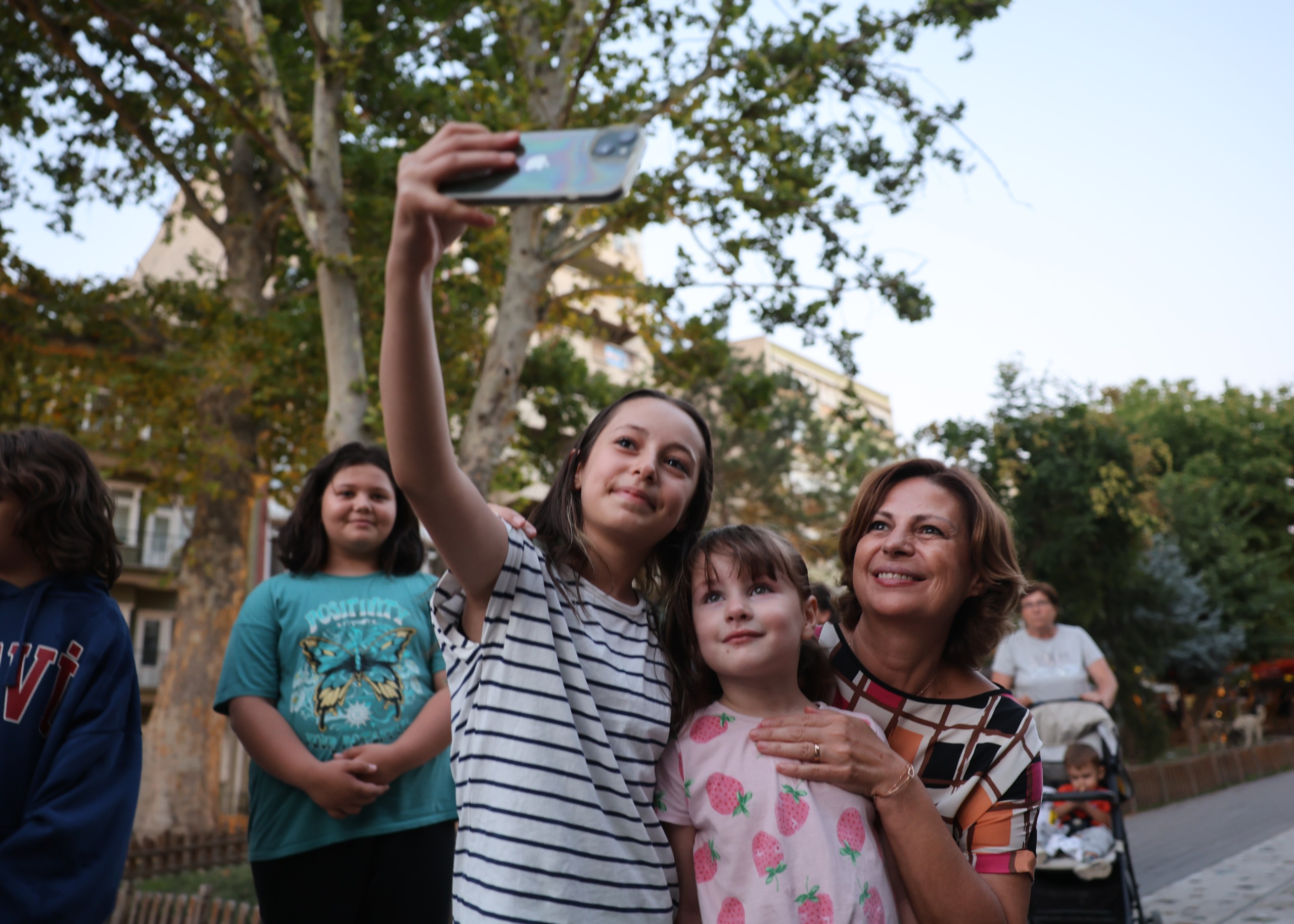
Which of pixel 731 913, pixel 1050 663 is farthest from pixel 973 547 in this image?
pixel 1050 663

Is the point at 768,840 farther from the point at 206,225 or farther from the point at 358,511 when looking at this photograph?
the point at 206,225

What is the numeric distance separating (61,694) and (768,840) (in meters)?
1.63

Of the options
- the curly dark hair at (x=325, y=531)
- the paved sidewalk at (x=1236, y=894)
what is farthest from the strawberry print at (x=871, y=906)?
the paved sidewalk at (x=1236, y=894)

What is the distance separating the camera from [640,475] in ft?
6.72

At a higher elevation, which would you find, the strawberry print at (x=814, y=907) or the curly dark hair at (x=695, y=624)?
the curly dark hair at (x=695, y=624)

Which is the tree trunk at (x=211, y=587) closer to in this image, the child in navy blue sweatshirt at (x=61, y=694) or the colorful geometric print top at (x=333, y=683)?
the colorful geometric print top at (x=333, y=683)

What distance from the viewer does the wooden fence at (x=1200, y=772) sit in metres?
15.3

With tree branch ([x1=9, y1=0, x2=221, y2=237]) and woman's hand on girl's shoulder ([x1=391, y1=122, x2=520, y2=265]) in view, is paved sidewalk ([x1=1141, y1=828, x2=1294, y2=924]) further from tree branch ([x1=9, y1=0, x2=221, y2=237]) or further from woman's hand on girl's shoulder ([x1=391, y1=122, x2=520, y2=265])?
tree branch ([x1=9, y1=0, x2=221, y2=237])

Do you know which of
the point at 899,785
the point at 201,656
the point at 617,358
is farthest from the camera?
the point at 617,358

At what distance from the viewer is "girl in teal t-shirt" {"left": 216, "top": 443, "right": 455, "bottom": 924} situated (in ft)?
9.45

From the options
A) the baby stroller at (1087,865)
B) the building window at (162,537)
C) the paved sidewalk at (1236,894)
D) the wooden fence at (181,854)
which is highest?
the building window at (162,537)

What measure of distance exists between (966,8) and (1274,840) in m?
9.19

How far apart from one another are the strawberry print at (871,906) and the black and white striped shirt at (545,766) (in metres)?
0.35

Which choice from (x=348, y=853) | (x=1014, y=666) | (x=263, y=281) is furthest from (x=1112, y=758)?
(x=263, y=281)
